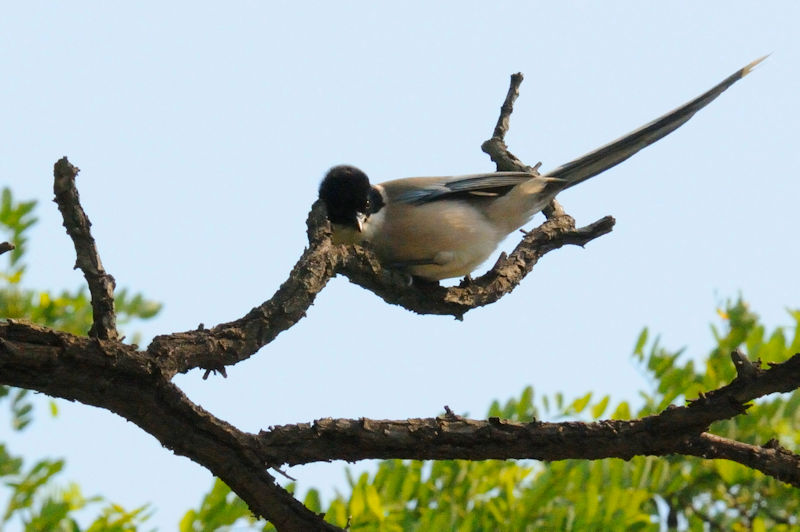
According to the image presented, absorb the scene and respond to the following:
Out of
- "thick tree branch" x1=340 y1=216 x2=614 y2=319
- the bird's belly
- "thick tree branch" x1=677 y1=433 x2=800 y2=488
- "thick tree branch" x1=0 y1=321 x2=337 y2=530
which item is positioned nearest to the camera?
"thick tree branch" x1=0 y1=321 x2=337 y2=530

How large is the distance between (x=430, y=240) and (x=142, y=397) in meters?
2.64

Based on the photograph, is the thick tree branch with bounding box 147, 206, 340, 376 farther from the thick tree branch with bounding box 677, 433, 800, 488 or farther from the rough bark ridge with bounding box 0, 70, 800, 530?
the thick tree branch with bounding box 677, 433, 800, 488

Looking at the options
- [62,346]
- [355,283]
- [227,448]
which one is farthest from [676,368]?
[62,346]

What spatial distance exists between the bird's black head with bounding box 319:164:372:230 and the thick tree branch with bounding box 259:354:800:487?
2.00 m

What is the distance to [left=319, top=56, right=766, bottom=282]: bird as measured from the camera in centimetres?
493

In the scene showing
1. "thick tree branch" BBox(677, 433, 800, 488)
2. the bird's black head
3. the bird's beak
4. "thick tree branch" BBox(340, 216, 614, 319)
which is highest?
the bird's black head

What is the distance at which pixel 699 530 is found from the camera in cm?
616

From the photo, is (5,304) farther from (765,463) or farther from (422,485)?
(765,463)

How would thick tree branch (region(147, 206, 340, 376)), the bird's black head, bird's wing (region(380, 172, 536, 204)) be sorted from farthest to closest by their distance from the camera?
bird's wing (region(380, 172, 536, 204))
the bird's black head
thick tree branch (region(147, 206, 340, 376))

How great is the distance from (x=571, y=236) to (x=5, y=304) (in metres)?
3.29

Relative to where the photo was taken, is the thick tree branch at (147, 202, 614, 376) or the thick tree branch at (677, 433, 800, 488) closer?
the thick tree branch at (147, 202, 614, 376)

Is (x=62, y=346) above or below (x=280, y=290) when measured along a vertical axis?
below

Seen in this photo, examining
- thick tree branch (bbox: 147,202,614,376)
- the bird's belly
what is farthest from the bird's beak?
thick tree branch (bbox: 147,202,614,376)

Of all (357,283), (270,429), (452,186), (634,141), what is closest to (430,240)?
(452,186)
